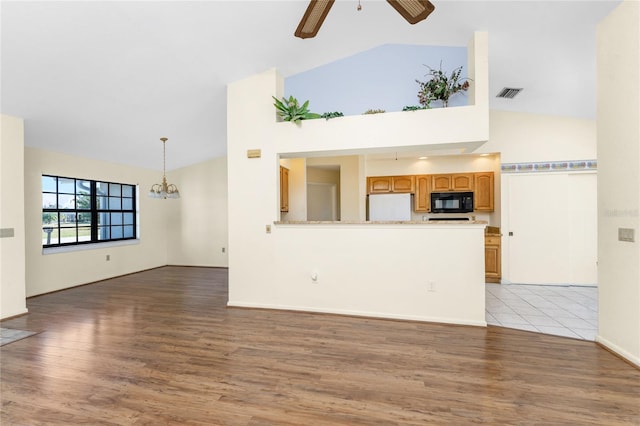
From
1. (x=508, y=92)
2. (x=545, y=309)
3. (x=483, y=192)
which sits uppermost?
(x=508, y=92)

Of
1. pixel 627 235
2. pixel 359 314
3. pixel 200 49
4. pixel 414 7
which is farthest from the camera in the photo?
pixel 359 314

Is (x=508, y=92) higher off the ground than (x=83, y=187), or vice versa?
(x=508, y=92)

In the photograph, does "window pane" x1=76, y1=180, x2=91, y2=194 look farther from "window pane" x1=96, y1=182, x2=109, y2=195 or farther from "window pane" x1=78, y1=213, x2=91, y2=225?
"window pane" x1=78, y1=213, x2=91, y2=225

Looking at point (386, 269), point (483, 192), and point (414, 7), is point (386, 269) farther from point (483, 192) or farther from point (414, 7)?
point (483, 192)

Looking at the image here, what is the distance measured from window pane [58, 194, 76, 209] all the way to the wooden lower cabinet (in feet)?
24.1

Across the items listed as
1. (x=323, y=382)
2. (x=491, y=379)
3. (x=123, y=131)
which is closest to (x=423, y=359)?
(x=491, y=379)

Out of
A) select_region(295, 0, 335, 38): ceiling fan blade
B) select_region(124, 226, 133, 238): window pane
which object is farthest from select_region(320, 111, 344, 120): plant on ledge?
select_region(124, 226, 133, 238): window pane

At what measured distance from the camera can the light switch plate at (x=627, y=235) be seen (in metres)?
2.45

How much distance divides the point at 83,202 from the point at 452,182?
690 centimetres

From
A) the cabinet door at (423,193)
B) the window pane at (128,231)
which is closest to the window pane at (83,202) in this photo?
the window pane at (128,231)

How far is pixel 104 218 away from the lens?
604cm

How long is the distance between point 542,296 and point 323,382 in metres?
3.95

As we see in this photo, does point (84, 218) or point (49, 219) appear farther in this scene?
point (84, 218)

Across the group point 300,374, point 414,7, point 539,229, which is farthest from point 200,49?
point 539,229
